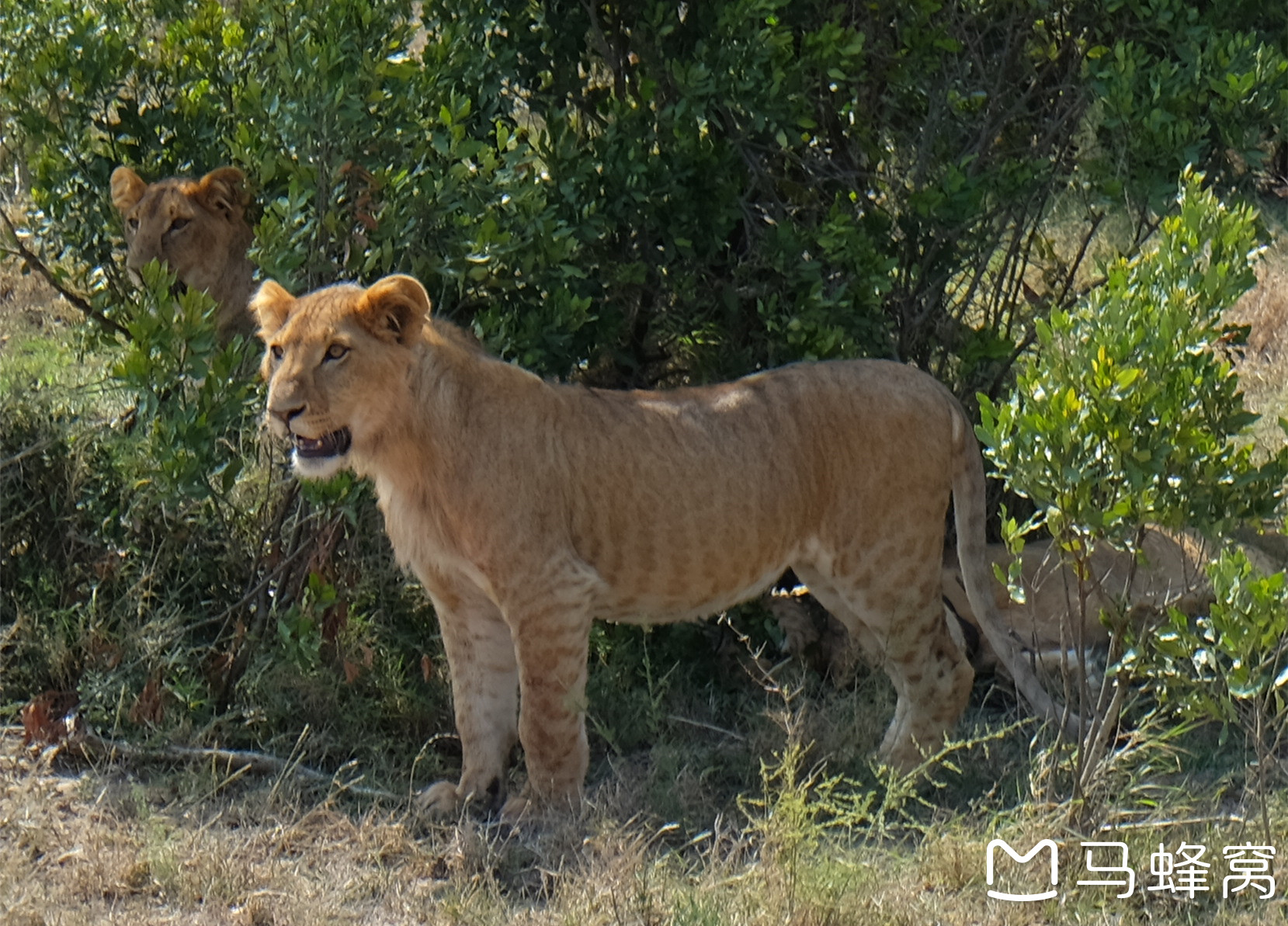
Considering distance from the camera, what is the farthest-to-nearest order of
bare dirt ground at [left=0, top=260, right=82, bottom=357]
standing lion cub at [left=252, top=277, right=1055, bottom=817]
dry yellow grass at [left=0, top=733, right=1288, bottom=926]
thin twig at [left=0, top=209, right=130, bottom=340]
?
bare dirt ground at [left=0, top=260, right=82, bottom=357]
thin twig at [left=0, top=209, right=130, bottom=340]
standing lion cub at [left=252, top=277, right=1055, bottom=817]
dry yellow grass at [left=0, top=733, right=1288, bottom=926]

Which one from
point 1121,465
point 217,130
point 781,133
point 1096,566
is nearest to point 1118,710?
point 1121,465

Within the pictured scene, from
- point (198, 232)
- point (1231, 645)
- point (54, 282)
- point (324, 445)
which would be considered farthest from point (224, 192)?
point (1231, 645)

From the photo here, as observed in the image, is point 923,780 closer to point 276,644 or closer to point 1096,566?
point 1096,566

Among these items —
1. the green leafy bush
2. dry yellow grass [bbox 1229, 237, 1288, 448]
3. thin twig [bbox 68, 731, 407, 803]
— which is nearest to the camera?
the green leafy bush

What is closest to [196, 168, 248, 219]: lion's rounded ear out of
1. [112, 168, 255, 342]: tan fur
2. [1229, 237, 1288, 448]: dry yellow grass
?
[112, 168, 255, 342]: tan fur

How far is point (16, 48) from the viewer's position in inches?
224

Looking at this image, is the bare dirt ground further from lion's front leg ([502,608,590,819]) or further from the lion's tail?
the lion's tail

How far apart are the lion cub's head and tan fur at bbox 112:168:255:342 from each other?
154cm

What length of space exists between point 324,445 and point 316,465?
Result: 61mm

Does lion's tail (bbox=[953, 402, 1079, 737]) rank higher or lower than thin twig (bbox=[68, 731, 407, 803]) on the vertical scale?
higher

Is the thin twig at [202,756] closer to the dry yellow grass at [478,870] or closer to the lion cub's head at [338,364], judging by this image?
the dry yellow grass at [478,870]

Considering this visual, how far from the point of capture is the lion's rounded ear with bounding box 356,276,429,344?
173 inches

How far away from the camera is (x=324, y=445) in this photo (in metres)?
4.41

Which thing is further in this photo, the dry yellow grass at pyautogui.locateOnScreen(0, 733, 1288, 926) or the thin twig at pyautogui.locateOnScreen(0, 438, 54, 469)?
the thin twig at pyautogui.locateOnScreen(0, 438, 54, 469)
